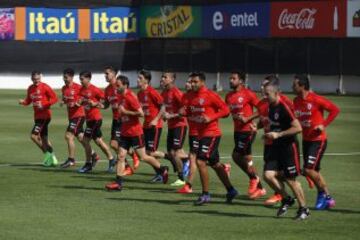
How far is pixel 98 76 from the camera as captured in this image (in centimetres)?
5788

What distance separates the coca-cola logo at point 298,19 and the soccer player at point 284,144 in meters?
33.4

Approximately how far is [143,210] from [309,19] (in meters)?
33.6

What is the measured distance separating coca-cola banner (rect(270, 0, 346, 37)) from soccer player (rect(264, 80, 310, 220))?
32.0 m

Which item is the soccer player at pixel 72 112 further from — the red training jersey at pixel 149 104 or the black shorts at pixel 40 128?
the red training jersey at pixel 149 104

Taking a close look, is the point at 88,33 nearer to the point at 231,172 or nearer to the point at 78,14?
the point at 78,14

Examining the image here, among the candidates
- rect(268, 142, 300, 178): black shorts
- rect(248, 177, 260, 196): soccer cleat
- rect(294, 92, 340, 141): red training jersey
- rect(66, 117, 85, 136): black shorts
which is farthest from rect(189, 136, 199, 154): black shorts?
rect(66, 117, 85, 136): black shorts

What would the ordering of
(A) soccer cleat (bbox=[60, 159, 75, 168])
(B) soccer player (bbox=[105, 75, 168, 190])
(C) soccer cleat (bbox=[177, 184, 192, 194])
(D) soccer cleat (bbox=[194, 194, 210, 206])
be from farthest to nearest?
1. (A) soccer cleat (bbox=[60, 159, 75, 168])
2. (B) soccer player (bbox=[105, 75, 168, 190])
3. (C) soccer cleat (bbox=[177, 184, 192, 194])
4. (D) soccer cleat (bbox=[194, 194, 210, 206])

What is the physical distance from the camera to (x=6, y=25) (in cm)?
5697

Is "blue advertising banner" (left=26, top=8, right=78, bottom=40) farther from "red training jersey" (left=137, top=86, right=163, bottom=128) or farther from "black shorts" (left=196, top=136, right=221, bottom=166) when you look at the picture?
"black shorts" (left=196, top=136, right=221, bottom=166)

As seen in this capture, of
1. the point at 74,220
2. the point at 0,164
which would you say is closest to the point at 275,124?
the point at 74,220

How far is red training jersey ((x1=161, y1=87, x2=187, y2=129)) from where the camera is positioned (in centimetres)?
2111

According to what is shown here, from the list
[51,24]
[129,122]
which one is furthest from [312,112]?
[51,24]

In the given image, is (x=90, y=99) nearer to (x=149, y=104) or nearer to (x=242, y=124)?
(x=149, y=104)

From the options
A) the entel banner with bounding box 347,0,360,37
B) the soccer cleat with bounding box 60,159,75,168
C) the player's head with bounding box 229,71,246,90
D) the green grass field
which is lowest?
the green grass field
